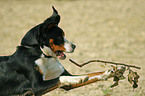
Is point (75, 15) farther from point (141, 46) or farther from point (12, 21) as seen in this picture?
point (141, 46)

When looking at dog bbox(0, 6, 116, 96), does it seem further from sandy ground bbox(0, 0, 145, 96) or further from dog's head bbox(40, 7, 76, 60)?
sandy ground bbox(0, 0, 145, 96)

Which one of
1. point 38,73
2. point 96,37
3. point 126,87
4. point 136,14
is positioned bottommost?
point 126,87

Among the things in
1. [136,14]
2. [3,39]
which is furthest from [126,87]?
[136,14]

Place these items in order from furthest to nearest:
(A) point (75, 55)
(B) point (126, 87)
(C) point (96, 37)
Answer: (C) point (96, 37), (A) point (75, 55), (B) point (126, 87)

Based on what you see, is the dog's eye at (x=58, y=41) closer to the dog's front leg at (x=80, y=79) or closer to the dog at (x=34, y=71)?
the dog at (x=34, y=71)

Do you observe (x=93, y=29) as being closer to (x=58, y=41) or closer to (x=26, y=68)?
(x=58, y=41)

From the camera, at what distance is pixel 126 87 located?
5.03 metres

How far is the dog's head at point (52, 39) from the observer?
3.82 m

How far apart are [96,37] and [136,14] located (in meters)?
3.46

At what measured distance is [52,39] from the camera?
391 centimetres

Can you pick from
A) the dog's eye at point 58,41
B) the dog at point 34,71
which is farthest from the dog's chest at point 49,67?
the dog's eye at point 58,41

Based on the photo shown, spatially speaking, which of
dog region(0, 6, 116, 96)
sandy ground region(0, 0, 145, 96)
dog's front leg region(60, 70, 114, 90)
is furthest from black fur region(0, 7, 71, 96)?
sandy ground region(0, 0, 145, 96)

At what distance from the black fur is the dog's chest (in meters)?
0.07

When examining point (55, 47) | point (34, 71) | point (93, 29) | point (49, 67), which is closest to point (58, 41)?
point (55, 47)
